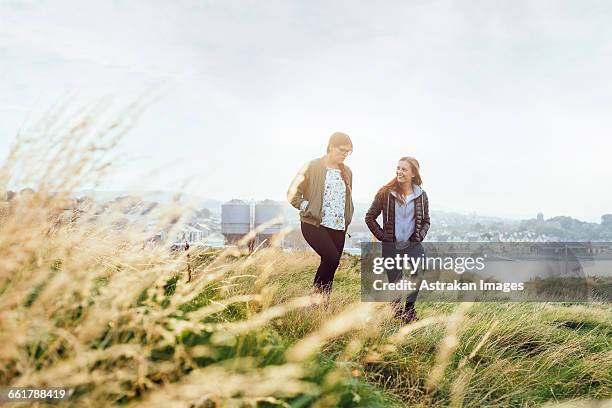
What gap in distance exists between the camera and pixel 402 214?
20.8 ft

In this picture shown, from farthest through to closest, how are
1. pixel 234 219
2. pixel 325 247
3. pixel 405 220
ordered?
pixel 234 219
pixel 405 220
pixel 325 247

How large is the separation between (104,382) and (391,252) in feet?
14.7

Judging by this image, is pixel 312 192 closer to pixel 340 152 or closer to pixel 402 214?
pixel 340 152

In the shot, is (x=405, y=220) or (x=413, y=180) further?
(x=413, y=180)

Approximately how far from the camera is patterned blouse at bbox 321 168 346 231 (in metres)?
5.91

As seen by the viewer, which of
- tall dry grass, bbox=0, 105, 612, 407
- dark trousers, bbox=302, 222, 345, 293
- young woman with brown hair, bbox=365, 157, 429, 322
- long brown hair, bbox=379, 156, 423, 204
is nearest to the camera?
tall dry grass, bbox=0, 105, 612, 407

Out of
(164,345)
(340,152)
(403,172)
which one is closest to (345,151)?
(340,152)

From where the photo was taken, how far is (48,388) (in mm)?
1945

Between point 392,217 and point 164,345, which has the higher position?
point 392,217

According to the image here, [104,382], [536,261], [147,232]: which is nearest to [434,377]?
[147,232]

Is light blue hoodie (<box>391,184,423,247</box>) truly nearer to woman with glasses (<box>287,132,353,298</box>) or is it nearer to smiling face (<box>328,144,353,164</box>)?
woman with glasses (<box>287,132,353,298</box>)

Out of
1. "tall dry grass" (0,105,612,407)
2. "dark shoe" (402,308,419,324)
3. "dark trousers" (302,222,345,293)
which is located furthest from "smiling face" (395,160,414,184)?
"tall dry grass" (0,105,612,407)

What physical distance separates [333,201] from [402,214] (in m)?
0.90

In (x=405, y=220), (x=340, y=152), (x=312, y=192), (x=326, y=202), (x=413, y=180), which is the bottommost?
(x=405, y=220)
